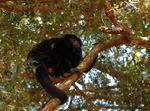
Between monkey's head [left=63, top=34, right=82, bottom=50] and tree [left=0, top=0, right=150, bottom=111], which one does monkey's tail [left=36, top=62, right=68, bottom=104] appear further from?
monkey's head [left=63, top=34, right=82, bottom=50]

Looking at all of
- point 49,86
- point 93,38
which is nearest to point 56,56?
point 49,86

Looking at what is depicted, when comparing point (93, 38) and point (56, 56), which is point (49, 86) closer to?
point (56, 56)

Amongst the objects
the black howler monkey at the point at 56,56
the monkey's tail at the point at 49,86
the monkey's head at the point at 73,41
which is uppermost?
the monkey's head at the point at 73,41

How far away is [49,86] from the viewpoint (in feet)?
10.6

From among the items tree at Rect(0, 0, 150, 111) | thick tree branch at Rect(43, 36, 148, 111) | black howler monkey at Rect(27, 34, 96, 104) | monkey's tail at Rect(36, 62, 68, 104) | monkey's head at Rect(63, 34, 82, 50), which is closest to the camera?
thick tree branch at Rect(43, 36, 148, 111)

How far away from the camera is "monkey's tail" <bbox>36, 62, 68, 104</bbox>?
3047 mm

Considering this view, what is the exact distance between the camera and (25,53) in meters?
4.73

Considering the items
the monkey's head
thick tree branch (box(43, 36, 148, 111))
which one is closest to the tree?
thick tree branch (box(43, 36, 148, 111))

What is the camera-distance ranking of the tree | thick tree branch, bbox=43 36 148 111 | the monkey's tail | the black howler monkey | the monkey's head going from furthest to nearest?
the monkey's head < the black howler monkey < the tree < the monkey's tail < thick tree branch, bbox=43 36 148 111

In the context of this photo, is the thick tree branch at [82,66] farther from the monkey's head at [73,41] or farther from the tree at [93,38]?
the monkey's head at [73,41]

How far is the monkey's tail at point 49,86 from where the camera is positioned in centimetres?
305

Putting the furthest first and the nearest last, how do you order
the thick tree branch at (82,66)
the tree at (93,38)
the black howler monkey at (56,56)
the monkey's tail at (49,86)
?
the black howler monkey at (56,56) < the tree at (93,38) < the monkey's tail at (49,86) < the thick tree branch at (82,66)

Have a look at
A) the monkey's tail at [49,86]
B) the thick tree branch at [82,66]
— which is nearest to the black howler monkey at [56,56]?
the monkey's tail at [49,86]

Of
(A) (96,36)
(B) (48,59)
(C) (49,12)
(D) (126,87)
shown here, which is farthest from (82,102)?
(C) (49,12)
